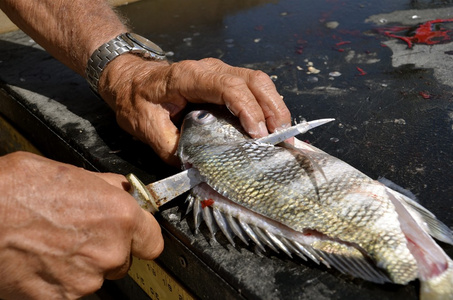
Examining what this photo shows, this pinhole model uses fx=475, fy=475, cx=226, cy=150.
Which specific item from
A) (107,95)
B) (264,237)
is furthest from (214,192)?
(107,95)

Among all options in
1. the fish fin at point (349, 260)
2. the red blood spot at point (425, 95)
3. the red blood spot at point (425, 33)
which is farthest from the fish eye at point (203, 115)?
→ the red blood spot at point (425, 33)

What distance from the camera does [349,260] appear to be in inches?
57.1

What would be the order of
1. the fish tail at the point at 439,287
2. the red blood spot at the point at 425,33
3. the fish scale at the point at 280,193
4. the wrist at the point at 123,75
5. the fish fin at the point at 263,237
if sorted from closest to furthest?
1. the fish tail at the point at 439,287
2. the fish scale at the point at 280,193
3. the fish fin at the point at 263,237
4. the wrist at the point at 123,75
5. the red blood spot at the point at 425,33

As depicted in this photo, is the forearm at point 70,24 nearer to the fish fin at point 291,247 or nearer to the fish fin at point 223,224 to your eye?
the fish fin at point 223,224

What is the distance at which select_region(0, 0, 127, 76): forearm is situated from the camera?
2551 mm

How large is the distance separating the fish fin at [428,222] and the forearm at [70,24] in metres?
1.72

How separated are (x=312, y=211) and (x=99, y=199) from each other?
0.68 metres

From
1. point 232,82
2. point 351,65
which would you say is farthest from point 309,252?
point 351,65

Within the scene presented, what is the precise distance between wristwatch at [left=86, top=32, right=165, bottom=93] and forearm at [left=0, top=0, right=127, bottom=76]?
5 centimetres

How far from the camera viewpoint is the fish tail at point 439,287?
1333 millimetres

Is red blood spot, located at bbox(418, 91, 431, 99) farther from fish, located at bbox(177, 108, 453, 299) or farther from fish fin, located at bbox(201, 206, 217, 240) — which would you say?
fish fin, located at bbox(201, 206, 217, 240)

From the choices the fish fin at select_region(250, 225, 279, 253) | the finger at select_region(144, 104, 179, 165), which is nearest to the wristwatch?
the finger at select_region(144, 104, 179, 165)

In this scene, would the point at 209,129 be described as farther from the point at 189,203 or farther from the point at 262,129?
the point at 189,203

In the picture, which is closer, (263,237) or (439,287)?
(439,287)
